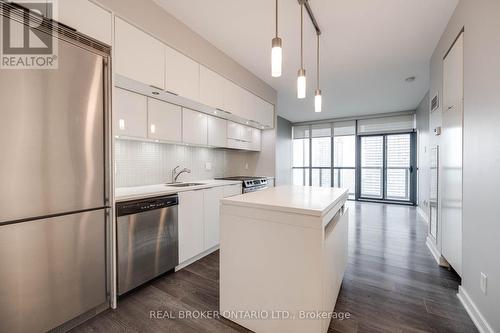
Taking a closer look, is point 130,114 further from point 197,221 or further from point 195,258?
point 195,258

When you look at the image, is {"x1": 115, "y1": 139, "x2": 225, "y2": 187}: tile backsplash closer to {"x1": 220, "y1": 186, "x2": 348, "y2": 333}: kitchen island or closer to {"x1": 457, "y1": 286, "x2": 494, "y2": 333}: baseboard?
{"x1": 220, "y1": 186, "x2": 348, "y2": 333}: kitchen island

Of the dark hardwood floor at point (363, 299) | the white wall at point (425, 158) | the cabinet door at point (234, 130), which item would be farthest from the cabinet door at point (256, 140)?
the white wall at point (425, 158)

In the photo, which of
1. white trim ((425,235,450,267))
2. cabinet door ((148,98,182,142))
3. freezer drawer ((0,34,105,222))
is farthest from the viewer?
white trim ((425,235,450,267))

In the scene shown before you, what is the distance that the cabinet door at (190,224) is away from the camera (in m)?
2.44

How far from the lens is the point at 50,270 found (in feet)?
4.69

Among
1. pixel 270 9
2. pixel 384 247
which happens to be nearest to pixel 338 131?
pixel 384 247

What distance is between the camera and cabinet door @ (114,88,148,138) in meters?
2.09

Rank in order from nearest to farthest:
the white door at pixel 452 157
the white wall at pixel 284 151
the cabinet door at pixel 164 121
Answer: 1. the white door at pixel 452 157
2. the cabinet door at pixel 164 121
3. the white wall at pixel 284 151

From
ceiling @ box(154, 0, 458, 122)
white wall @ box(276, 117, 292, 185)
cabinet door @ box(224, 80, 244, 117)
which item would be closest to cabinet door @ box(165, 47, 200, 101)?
ceiling @ box(154, 0, 458, 122)

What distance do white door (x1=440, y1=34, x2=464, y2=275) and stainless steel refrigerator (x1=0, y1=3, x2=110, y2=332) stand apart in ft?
10.3

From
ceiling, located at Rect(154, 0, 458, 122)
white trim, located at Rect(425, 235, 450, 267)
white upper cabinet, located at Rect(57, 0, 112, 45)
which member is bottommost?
white trim, located at Rect(425, 235, 450, 267)

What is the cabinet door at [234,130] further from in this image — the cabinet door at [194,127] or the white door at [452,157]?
the white door at [452,157]

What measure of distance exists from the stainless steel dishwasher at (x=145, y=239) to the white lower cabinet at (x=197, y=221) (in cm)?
10

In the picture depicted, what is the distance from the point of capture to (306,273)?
1314 millimetres
